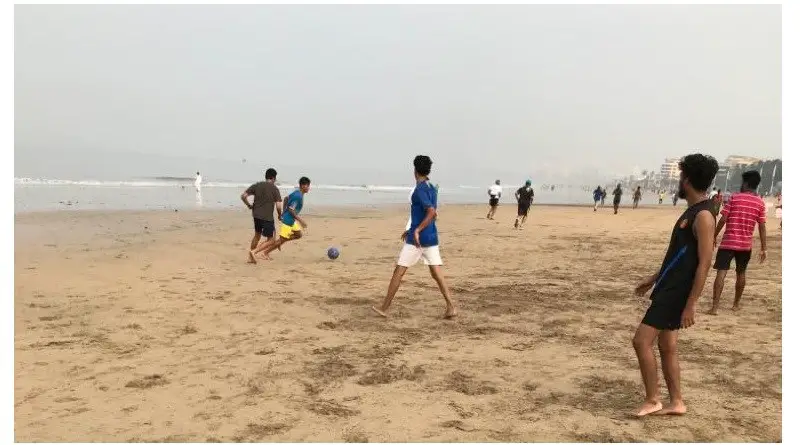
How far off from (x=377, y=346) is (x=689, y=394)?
9.07 ft

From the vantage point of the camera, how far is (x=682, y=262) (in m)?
3.46

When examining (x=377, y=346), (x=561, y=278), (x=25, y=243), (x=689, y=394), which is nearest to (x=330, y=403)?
(x=377, y=346)

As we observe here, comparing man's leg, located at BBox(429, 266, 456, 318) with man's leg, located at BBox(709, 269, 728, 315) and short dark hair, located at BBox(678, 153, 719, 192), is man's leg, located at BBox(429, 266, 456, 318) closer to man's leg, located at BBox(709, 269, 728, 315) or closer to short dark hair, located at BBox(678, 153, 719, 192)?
short dark hair, located at BBox(678, 153, 719, 192)

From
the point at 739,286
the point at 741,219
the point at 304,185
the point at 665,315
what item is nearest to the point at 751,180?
the point at 741,219

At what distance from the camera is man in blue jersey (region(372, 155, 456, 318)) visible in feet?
19.7

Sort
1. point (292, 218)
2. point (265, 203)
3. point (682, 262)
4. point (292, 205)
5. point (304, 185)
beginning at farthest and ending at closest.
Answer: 1. point (265, 203)
2. point (292, 218)
3. point (292, 205)
4. point (304, 185)
5. point (682, 262)

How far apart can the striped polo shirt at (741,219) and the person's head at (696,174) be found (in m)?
3.82

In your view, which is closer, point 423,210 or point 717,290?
point 423,210

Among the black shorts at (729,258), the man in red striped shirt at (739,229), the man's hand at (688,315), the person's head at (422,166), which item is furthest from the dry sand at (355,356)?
the person's head at (422,166)

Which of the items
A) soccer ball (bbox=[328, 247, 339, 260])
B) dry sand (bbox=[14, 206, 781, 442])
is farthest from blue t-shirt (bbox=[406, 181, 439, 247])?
soccer ball (bbox=[328, 247, 339, 260])

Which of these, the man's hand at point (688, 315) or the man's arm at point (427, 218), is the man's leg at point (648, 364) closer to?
the man's hand at point (688, 315)

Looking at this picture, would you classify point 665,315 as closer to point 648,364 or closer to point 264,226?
point 648,364

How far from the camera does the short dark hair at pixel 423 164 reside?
20.0ft

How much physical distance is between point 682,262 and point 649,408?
1085mm
